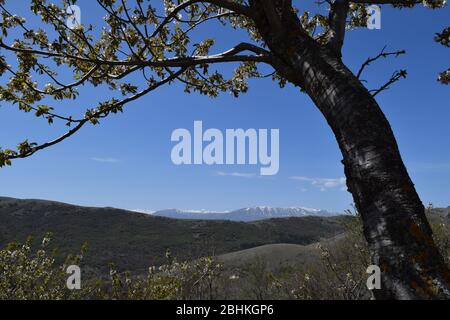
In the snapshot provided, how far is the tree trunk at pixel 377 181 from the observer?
3607 millimetres

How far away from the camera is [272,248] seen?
47656 mm

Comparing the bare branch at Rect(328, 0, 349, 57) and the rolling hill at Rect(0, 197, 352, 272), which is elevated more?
the bare branch at Rect(328, 0, 349, 57)

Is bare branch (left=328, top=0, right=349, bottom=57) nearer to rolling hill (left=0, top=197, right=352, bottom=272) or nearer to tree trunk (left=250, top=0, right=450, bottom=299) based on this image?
tree trunk (left=250, top=0, right=450, bottom=299)

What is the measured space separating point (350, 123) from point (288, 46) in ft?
5.58

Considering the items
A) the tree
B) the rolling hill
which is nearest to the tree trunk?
the tree

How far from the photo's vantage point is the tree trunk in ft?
11.8

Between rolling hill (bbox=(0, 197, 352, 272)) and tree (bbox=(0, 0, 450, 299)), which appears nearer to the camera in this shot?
tree (bbox=(0, 0, 450, 299))

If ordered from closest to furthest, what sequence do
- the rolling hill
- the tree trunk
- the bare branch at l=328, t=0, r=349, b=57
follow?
the tree trunk → the bare branch at l=328, t=0, r=349, b=57 → the rolling hill

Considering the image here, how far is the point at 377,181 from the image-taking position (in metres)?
4.08

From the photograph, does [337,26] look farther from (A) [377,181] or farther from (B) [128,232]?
(B) [128,232]

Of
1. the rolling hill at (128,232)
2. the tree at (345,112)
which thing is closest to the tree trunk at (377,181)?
the tree at (345,112)
